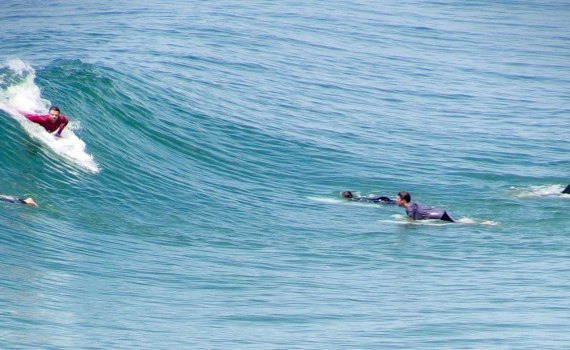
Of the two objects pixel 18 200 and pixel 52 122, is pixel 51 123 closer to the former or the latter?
pixel 52 122

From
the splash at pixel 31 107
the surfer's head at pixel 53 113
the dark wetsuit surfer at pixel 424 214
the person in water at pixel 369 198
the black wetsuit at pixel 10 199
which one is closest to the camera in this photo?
the black wetsuit at pixel 10 199

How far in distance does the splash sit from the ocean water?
8 centimetres

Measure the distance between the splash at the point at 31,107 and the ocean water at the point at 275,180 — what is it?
8 centimetres

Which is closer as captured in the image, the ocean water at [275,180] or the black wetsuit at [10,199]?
the ocean water at [275,180]

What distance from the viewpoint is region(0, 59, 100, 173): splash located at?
914 inches

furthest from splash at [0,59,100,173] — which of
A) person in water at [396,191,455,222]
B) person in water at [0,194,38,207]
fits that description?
person in water at [396,191,455,222]

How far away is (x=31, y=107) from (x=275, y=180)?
5716 mm

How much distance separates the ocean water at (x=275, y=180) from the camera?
13.8 m

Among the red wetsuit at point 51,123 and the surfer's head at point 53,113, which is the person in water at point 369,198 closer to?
the red wetsuit at point 51,123

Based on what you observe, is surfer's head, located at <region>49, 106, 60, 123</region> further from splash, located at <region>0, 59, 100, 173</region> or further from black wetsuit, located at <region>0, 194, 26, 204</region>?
black wetsuit, located at <region>0, 194, 26, 204</region>

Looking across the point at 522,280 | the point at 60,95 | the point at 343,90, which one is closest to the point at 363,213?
the point at 522,280

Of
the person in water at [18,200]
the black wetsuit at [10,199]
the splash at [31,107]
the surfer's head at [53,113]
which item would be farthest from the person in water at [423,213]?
the black wetsuit at [10,199]

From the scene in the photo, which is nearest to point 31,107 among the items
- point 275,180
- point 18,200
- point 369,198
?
point 275,180

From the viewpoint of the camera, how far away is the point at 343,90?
40125 millimetres
